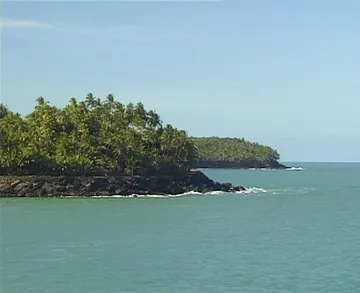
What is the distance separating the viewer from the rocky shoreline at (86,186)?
205 ft

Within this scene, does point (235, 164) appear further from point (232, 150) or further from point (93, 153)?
point (93, 153)

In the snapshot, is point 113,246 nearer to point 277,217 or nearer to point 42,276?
point 42,276

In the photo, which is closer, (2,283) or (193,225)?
(2,283)

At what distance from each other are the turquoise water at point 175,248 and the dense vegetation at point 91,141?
10389 millimetres

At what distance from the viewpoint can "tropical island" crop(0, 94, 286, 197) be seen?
64562 millimetres

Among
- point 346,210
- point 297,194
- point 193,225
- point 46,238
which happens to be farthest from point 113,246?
point 297,194

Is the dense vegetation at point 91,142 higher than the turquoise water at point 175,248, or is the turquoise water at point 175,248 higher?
the dense vegetation at point 91,142

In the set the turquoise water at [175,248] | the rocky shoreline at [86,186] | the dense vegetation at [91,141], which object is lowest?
the turquoise water at [175,248]

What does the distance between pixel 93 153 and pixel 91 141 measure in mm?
1852

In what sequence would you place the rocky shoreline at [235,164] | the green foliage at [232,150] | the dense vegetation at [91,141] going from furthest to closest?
the green foliage at [232,150]
the rocky shoreline at [235,164]
the dense vegetation at [91,141]

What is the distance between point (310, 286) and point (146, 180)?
145ft

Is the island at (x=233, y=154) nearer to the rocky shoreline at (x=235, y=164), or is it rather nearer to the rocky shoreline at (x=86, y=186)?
the rocky shoreline at (x=235, y=164)

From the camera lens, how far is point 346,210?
54.5 metres

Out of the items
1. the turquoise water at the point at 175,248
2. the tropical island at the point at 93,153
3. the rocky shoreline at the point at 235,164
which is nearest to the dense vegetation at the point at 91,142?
the tropical island at the point at 93,153
